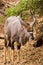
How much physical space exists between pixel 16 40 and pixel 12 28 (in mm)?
417

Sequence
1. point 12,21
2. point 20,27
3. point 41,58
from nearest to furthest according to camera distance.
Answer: point 20,27 < point 12,21 < point 41,58

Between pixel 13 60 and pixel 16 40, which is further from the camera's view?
pixel 13 60

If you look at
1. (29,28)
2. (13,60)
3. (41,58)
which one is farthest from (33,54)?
(29,28)

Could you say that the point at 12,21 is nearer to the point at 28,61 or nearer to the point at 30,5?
the point at 30,5

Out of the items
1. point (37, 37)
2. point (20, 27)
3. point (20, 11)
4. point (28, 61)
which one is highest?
point (20, 11)

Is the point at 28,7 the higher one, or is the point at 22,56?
the point at 28,7

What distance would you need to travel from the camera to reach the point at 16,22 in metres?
7.30

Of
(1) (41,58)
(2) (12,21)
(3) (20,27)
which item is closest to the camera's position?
(3) (20,27)

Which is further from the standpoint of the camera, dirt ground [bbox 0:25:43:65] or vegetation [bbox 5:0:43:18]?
dirt ground [bbox 0:25:43:65]

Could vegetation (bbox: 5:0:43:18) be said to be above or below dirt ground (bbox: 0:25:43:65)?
above

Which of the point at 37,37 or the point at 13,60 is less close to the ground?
the point at 37,37

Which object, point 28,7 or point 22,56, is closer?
point 28,7

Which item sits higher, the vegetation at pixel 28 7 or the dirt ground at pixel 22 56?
the vegetation at pixel 28 7

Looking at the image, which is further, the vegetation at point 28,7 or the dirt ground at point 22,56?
the dirt ground at point 22,56
